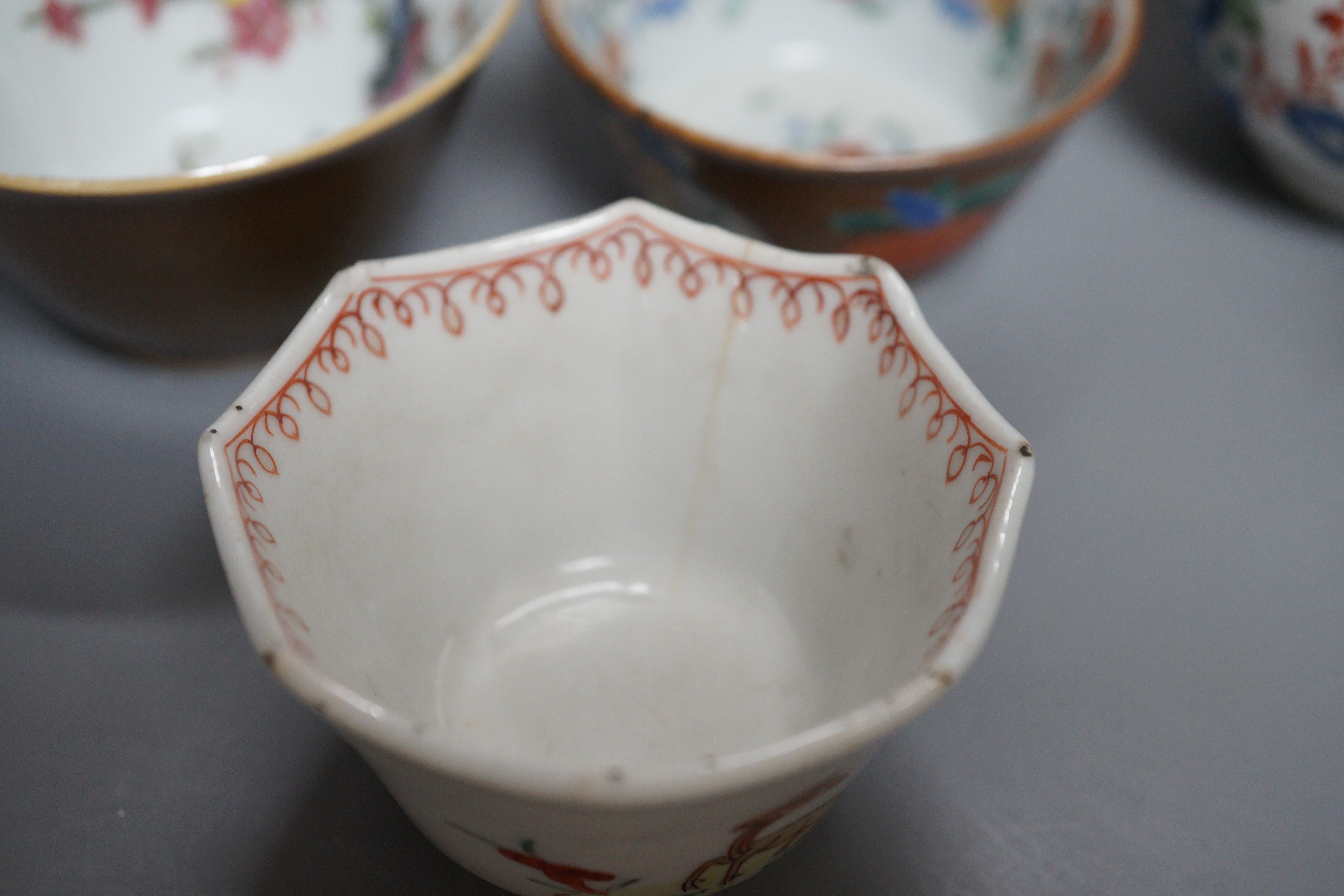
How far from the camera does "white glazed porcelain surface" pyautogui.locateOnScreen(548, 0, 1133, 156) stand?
33.6 inches

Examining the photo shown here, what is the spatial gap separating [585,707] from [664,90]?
552mm

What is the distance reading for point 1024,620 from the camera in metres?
0.61

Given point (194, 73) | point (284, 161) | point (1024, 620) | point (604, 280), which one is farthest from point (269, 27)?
point (1024, 620)

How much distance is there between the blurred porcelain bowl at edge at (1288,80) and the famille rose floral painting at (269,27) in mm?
531

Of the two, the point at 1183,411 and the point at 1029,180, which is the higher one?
the point at 1029,180

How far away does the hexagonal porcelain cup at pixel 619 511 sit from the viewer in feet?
1.33

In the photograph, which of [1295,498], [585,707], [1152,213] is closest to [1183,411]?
[1295,498]

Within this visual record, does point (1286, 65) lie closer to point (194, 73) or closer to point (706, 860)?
point (706, 860)

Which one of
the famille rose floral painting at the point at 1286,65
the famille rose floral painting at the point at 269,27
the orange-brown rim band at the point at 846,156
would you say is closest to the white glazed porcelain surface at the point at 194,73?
the famille rose floral painting at the point at 269,27

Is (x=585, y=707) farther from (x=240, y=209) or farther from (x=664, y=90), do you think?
(x=664, y=90)

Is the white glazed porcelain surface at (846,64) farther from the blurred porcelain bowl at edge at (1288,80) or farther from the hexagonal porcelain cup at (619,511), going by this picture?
the hexagonal porcelain cup at (619,511)

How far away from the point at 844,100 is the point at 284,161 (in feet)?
1.59

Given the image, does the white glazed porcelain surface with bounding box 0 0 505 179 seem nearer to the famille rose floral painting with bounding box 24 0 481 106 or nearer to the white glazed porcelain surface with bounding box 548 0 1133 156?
the famille rose floral painting with bounding box 24 0 481 106

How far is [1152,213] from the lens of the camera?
2.85 feet
